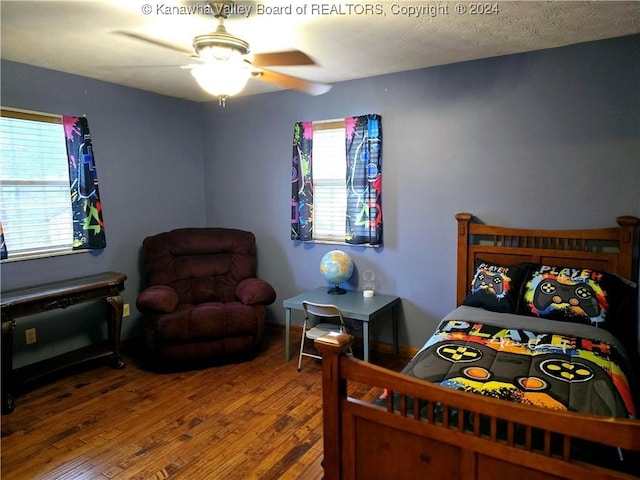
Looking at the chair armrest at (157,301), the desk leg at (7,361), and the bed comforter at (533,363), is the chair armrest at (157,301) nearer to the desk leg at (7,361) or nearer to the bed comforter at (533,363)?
the desk leg at (7,361)

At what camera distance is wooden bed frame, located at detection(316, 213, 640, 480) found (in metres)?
1.25

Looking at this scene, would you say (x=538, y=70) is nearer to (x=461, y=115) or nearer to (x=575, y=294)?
(x=461, y=115)

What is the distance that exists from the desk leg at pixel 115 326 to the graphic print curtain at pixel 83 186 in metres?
0.64

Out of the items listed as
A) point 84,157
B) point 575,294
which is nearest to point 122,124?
point 84,157

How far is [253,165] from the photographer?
15.0 ft

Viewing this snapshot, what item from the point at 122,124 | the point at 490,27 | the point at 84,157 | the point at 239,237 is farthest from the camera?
the point at 239,237

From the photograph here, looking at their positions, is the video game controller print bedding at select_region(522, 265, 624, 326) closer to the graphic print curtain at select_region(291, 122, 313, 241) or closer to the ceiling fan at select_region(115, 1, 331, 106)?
the graphic print curtain at select_region(291, 122, 313, 241)

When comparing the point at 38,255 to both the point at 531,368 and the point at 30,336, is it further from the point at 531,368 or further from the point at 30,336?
the point at 531,368

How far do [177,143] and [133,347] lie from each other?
7.08 feet

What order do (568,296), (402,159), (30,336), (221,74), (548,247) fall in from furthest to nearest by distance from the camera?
(402,159)
(30,336)
(548,247)
(568,296)
(221,74)

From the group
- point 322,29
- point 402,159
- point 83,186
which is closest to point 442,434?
point 322,29

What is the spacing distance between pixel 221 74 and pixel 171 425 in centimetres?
218

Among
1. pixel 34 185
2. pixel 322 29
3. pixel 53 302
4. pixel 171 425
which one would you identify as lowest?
pixel 171 425

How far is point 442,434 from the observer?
1452mm
